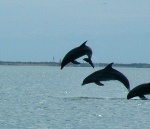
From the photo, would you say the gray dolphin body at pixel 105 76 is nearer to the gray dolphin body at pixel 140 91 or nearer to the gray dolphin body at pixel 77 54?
the gray dolphin body at pixel 77 54

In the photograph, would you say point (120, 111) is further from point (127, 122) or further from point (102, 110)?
point (127, 122)

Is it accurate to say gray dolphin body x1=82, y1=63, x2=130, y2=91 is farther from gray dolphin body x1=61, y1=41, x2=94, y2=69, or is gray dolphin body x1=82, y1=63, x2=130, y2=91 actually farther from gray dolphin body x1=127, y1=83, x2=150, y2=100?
gray dolphin body x1=127, y1=83, x2=150, y2=100

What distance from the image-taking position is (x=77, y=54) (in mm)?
13562

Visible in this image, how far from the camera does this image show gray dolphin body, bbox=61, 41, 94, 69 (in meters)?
13.6

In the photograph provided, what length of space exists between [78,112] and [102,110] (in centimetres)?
650

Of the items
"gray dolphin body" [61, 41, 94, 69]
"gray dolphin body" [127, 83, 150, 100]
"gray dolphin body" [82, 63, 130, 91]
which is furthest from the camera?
"gray dolphin body" [82, 63, 130, 91]

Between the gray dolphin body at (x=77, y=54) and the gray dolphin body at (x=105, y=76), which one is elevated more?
the gray dolphin body at (x=77, y=54)

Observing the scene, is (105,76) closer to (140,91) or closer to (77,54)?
(140,91)

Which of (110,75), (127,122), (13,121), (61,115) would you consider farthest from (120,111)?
(110,75)

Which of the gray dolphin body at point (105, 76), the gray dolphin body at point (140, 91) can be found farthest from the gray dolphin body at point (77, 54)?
the gray dolphin body at point (140, 91)

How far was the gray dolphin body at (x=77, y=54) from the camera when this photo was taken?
44.5 feet

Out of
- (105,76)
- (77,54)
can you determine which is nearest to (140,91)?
(105,76)

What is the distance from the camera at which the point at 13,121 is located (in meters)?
81.8

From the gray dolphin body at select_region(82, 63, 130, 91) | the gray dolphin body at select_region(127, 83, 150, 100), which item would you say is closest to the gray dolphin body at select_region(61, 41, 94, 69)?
the gray dolphin body at select_region(82, 63, 130, 91)
